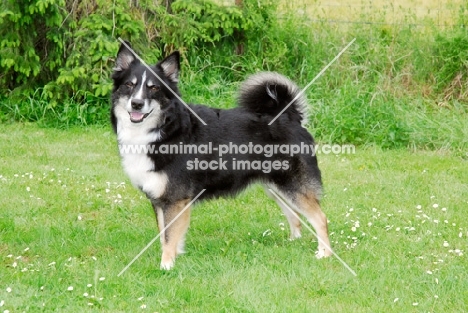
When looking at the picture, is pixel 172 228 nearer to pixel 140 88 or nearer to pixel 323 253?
pixel 140 88

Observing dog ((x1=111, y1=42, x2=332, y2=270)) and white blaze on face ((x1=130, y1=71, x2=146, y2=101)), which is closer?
white blaze on face ((x1=130, y1=71, x2=146, y2=101))

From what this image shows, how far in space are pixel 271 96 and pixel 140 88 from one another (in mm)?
968

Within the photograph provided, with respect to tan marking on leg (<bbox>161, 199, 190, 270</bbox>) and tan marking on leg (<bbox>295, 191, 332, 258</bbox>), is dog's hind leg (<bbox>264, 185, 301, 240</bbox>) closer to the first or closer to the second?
tan marking on leg (<bbox>295, 191, 332, 258</bbox>)

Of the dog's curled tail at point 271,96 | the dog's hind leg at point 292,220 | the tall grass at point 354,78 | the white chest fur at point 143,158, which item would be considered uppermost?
the dog's curled tail at point 271,96

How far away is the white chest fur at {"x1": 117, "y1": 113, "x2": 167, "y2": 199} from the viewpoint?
4.17m

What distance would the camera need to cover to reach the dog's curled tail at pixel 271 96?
14.8 feet

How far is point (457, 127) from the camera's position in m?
7.36

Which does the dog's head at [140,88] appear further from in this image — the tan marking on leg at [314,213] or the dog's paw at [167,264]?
the tan marking on leg at [314,213]

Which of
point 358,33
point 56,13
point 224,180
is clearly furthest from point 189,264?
point 358,33

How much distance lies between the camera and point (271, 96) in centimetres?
454

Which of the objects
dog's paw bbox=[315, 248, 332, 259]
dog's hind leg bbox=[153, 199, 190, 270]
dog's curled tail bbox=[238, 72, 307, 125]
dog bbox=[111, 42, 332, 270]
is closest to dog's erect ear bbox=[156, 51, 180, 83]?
dog bbox=[111, 42, 332, 270]

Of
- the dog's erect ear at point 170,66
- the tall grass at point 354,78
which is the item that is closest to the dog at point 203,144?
the dog's erect ear at point 170,66

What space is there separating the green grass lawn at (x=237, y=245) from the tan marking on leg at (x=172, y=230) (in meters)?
0.11

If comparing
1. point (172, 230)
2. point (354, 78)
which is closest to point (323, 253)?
point (172, 230)
